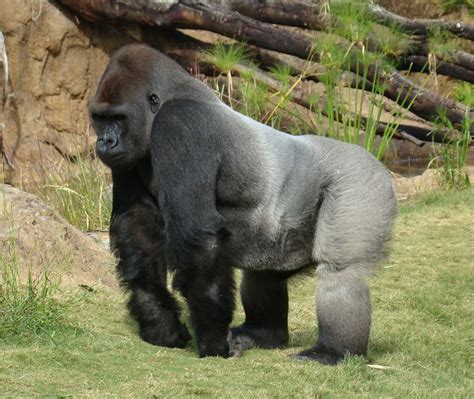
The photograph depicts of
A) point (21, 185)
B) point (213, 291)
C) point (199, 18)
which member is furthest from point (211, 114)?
point (199, 18)

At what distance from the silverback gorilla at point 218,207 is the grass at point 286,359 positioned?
196mm

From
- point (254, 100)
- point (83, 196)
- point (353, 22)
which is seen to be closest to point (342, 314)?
point (83, 196)

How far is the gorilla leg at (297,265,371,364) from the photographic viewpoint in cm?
404

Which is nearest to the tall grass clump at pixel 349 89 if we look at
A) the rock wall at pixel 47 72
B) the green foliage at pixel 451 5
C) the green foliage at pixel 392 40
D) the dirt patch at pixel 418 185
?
the green foliage at pixel 392 40

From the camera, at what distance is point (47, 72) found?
1107 centimetres

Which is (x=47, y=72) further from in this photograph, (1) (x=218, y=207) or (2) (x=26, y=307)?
(1) (x=218, y=207)

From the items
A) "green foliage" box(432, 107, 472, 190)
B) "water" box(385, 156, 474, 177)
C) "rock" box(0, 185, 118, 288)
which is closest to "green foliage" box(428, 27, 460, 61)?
"green foliage" box(432, 107, 472, 190)

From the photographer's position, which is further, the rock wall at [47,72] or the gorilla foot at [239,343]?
the rock wall at [47,72]

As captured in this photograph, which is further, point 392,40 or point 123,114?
point 392,40

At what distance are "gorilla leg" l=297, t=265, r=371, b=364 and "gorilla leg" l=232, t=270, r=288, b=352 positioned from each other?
43 centimetres

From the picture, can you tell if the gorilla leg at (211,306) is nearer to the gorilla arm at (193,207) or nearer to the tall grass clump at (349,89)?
the gorilla arm at (193,207)

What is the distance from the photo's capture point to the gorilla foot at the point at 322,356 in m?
4.08

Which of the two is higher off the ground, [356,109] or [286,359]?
[286,359]

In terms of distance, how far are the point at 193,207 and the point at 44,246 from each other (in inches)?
56.4
